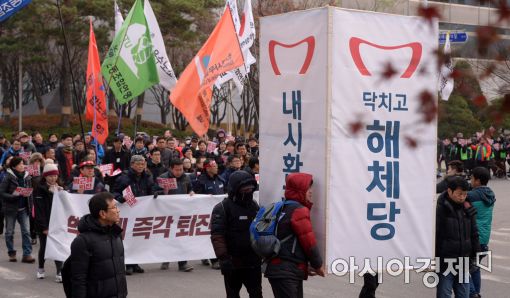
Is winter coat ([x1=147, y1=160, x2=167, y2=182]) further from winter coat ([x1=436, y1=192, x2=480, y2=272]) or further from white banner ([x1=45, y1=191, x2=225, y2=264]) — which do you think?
winter coat ([x1=436, y1=192, x2=480, y2=272])

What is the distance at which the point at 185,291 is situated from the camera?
34.3 feet

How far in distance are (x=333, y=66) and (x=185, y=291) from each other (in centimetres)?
502

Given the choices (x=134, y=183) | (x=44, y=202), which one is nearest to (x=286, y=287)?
(x=44, y=202)

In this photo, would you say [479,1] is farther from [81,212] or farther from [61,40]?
[61,40]

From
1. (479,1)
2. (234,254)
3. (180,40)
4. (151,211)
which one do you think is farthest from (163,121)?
(479,1)

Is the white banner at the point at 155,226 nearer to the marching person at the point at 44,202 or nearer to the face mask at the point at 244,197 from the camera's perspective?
the marching person at the point at 44,202

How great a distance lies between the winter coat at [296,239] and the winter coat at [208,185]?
19.7 ft

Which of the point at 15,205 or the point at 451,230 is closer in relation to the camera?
the point at 451,230

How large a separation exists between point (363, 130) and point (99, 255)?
2.17 meters

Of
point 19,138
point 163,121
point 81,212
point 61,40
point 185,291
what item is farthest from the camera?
point 163,121

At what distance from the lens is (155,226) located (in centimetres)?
1172

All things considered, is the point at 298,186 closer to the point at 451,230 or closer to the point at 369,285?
the point at 451,230

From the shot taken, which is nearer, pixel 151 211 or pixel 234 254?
pixel 234 254

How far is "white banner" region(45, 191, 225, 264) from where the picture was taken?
11219 mm
